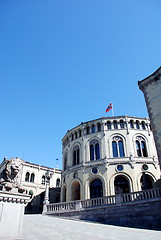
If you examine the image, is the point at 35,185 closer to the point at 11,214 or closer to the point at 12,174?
the point at 12,174

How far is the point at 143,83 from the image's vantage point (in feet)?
64.1

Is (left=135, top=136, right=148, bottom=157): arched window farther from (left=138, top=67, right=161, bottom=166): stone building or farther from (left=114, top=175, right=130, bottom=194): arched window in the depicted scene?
(left=138, top=67, right=161, bottom=166): stone building

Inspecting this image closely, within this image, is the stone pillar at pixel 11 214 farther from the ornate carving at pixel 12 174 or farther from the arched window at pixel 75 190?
the arched window at pixel 75 190

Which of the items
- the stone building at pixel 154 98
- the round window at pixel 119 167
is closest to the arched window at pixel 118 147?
the round window at pixel 119 167

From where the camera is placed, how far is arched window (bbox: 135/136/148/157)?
26.2 meters

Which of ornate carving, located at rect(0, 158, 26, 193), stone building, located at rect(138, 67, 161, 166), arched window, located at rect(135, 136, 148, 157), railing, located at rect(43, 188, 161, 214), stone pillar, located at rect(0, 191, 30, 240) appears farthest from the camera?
arched window, located at rect(135, 136, 148, 157)

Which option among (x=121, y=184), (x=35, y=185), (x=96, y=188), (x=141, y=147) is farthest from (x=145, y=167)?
(x=35, y=185)

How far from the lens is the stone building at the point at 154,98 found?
639 inches

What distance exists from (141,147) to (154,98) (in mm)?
11107

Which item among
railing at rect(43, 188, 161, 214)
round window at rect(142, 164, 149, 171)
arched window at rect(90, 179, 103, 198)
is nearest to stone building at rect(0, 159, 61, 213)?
arched window at rect(90, 179, 103, 198)

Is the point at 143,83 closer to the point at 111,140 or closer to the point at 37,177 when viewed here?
the point at 111,140

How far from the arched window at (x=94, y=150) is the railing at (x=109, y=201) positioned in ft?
29.8

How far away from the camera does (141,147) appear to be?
26.7 meters

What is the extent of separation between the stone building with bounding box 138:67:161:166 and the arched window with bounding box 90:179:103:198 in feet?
41.0
